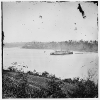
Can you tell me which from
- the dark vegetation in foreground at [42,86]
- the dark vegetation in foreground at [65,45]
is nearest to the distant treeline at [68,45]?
the dark vegetation in foreground at [65,45]

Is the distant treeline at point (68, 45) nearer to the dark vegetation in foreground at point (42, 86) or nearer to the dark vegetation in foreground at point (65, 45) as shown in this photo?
the dark vegetation in foreground at point (65, 45)

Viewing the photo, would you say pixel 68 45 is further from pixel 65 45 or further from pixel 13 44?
pixel 13 44

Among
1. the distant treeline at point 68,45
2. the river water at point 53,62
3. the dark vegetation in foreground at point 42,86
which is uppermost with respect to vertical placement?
the distant treeline at point 68,45

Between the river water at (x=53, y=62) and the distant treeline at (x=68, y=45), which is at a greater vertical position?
the distant treeline at (x=68, y=45)

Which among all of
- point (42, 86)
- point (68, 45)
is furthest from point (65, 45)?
point (42, 86)

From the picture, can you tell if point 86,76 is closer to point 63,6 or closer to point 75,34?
point 75,34

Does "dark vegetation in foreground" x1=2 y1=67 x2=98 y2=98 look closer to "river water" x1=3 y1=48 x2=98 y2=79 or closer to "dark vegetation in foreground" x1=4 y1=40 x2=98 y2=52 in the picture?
"river water" x1=3 y1=48 x2=98 y2=79

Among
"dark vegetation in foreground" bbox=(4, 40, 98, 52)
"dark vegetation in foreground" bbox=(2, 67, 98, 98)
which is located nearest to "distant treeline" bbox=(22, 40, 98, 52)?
"dark vegetation in foreground" bbox=(4, 40, 98, 52)
